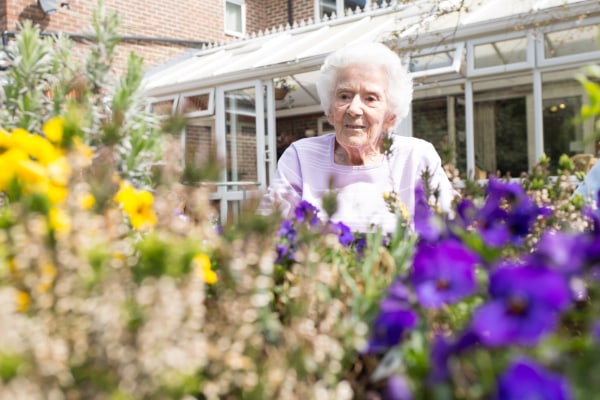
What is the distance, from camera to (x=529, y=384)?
1.57 ft

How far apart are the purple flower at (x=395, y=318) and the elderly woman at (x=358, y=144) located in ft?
6.37

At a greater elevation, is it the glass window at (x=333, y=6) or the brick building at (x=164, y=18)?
the glass window at (x=333, y=6)

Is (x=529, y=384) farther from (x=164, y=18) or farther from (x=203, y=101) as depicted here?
(x=164, y=18)

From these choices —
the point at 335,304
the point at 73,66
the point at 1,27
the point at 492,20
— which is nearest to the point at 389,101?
the point at 73,66

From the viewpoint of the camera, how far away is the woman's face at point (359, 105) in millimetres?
2883

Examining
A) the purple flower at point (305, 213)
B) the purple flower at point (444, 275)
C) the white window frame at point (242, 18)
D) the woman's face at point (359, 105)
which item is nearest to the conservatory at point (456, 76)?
the white window frame at point (242, 18)

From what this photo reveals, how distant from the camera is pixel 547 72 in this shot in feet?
26.1

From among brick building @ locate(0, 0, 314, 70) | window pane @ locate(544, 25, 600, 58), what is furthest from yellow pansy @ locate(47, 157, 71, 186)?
brick building @ locate(0, 0, 314, 70)

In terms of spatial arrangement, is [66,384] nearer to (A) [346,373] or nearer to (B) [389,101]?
(A) [346,373]

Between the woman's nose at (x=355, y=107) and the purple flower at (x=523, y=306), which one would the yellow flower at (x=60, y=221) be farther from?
the woman's nose at (x=355, y=107)

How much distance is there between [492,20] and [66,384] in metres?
7.86

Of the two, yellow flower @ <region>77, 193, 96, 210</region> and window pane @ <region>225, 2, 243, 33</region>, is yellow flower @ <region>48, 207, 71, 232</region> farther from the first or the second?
window pane @ <region>225, 2, 243, 33</region>

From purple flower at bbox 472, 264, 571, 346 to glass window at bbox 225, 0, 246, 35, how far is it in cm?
1458

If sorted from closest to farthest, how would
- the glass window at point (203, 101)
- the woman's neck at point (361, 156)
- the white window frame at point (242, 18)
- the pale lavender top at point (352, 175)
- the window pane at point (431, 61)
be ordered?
the pale lavender top at point (352, 175)
the woman's neck at point (361, 156)
the window pane at point (431, 61)
the glass window at point (203, 101)
the white window frame at point (242, 18)
